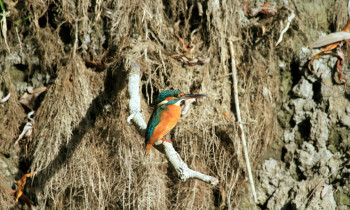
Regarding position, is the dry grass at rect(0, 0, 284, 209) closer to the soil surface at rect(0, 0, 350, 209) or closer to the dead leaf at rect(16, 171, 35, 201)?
the soil surface at rect(0, 0, 350, 209)

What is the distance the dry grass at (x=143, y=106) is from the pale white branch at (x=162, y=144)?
1.93 feet

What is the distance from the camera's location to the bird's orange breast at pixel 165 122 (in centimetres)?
327

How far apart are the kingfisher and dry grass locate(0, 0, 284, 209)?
459 mm

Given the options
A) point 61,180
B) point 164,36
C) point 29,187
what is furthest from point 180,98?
point 29,187

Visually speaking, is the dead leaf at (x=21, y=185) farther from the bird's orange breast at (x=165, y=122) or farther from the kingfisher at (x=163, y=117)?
the bird's orange breast at (x=165, y=122)

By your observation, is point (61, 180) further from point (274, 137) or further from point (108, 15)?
point (274, 137)

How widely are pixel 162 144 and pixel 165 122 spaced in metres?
0.26

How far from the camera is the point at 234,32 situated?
172 inches

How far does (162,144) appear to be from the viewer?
3234 mm

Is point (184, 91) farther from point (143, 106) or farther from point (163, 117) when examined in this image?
point (163, 117)

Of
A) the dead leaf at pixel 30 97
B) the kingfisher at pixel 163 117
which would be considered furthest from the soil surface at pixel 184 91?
the kingfisher at pixel 163 117

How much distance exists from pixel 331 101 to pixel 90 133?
2.47 m

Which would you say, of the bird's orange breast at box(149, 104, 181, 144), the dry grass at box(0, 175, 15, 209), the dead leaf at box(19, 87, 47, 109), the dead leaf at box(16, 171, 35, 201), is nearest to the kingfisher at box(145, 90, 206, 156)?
the bird's orange breast at box(149, 104, 181, 144)

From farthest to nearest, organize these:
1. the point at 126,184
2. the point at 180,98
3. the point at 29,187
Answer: the point at 29,187 < the point at 126,184 < the point at 180,98
